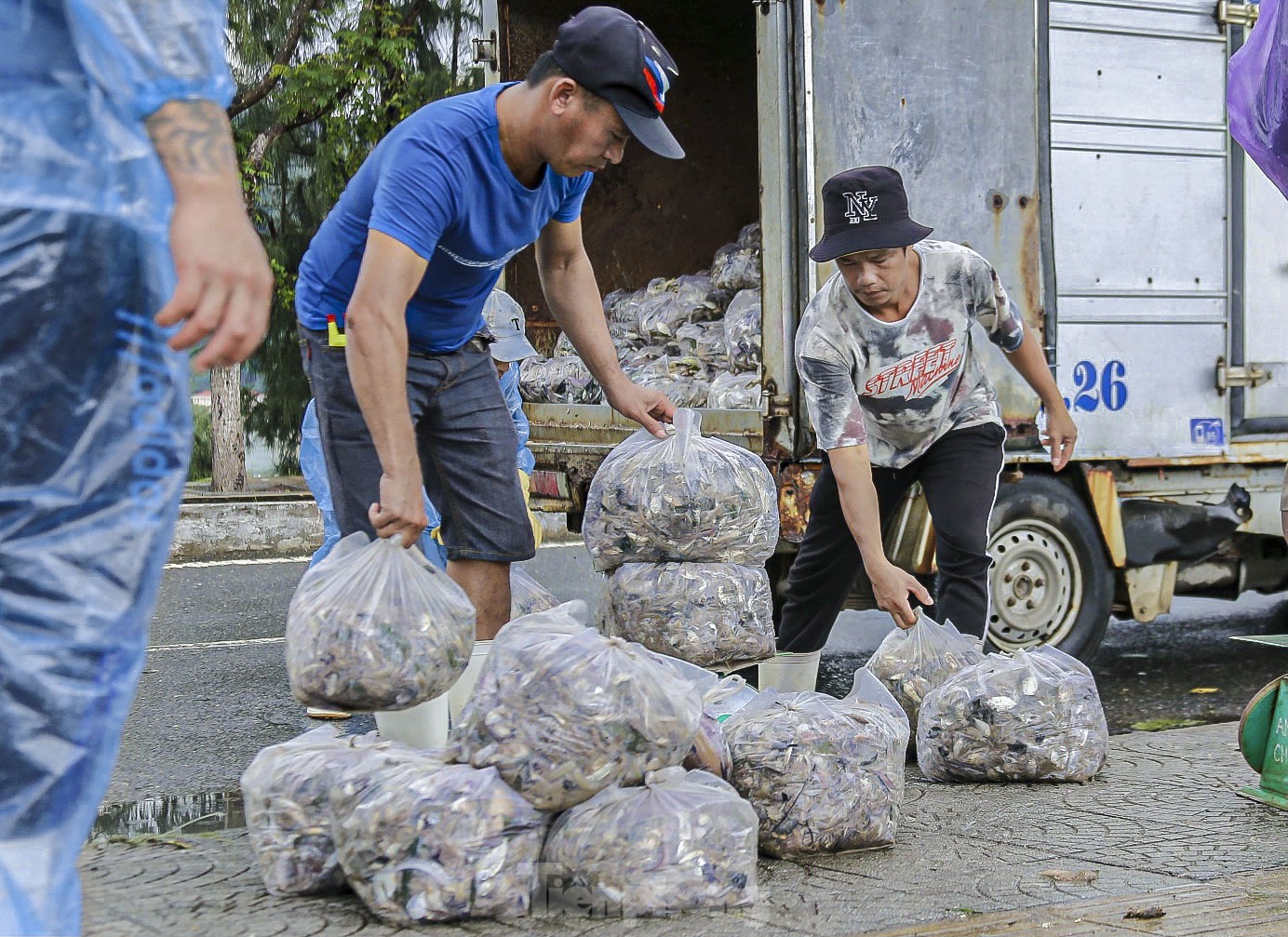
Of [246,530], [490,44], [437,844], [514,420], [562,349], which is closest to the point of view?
[437,844]

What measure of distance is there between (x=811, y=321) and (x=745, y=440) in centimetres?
127

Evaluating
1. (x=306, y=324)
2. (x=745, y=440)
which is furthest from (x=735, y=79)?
(x=306, y=324)

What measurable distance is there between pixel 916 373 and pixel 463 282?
148 centimetres

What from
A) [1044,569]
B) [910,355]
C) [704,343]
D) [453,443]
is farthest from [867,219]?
[704,343]

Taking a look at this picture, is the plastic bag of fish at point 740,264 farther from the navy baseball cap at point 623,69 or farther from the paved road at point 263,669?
the navy baseball cap at point 623,69

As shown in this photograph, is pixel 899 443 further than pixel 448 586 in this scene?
Yes

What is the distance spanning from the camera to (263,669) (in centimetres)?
642

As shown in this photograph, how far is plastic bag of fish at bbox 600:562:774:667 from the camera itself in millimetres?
4051

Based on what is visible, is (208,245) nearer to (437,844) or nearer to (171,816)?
(437,844)

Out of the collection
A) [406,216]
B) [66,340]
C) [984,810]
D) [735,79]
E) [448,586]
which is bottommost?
[984,810]

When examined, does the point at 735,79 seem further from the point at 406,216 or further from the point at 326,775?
the point at 326,775

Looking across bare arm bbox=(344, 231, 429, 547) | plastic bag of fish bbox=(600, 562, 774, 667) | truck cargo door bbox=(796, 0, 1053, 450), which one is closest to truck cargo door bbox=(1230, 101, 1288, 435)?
truck cargo door bbox=(796, 0, 1053, 450)

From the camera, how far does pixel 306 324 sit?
3.74 meters

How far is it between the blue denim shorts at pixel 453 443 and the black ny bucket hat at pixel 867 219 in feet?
3.42
